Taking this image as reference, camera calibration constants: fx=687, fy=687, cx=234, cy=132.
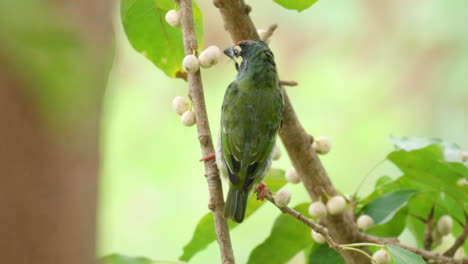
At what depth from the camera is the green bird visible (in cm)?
230

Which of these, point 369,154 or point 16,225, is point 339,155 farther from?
point 16,225

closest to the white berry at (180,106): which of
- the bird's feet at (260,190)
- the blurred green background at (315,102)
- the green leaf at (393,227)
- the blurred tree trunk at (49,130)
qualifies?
the bird's feet at (260,190)

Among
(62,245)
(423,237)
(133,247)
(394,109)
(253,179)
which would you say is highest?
(62,245)

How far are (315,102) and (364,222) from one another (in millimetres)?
4385

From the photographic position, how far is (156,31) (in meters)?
2.29

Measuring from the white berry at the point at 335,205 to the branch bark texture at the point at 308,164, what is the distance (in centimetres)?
4

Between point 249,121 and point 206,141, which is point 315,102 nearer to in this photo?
point 249,121

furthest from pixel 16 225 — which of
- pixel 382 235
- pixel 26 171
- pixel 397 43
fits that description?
pixel 397 43

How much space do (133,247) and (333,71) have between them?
2796 mm

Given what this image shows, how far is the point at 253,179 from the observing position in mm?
2320

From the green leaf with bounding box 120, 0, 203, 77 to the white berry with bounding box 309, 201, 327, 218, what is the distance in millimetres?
628

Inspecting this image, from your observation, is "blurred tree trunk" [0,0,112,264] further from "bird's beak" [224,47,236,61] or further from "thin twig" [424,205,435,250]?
"thin twig" [424,205,435,250]

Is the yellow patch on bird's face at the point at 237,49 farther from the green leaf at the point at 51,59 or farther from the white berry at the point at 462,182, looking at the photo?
the green leaf at the point at 51,59

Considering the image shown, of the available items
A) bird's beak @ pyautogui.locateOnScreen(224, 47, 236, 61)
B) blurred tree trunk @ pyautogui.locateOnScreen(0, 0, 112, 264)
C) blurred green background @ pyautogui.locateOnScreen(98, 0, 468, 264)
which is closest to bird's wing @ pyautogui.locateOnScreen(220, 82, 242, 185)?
bird's beak @ pyautogui.locateOnScreen(224, 47, 236, 61)
